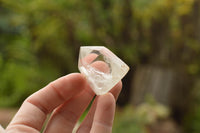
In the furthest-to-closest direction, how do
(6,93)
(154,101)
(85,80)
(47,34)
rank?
(6,93), (47,34), (154,101), (85,80)

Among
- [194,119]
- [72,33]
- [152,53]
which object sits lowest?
[194,119]

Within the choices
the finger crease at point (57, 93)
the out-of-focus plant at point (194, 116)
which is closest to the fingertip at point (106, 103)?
the finger crease at point (57, 93)

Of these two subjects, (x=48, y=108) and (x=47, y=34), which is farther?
(x=47, y=34)

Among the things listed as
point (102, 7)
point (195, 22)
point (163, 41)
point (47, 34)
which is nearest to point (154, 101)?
point (163, 41)

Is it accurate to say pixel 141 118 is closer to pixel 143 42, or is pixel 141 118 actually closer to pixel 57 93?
pixel 143 42

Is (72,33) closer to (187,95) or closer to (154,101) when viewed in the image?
(154,101)

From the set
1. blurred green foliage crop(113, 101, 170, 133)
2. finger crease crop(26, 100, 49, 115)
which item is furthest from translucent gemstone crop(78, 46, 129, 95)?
blurred green foliage crop(113, 101, 170, 133)

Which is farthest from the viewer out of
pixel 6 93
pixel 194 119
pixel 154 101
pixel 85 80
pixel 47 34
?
pixel 6 93

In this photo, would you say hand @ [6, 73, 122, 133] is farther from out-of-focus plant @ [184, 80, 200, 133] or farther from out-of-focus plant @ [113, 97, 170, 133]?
out-of-focus plant @ [184, 80, 200, 133]

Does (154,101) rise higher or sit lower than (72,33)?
lower
